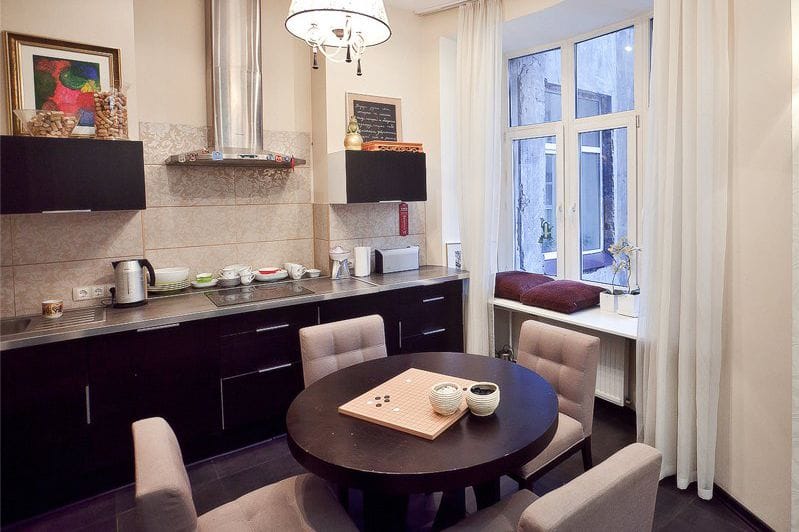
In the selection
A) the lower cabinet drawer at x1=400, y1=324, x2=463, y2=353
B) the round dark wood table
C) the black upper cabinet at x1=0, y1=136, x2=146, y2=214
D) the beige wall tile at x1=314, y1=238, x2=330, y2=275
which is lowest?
the lower cabinet drawer at x1=400, y1=324, x2=463, y2=353

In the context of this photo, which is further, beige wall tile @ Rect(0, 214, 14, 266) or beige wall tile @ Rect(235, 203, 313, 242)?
beige wall tile @ Rect(235, 203, 313, 242)

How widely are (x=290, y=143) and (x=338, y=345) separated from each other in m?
1.83

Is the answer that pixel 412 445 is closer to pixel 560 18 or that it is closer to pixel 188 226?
pixel 188 226

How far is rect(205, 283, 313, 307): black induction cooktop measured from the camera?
279 cm

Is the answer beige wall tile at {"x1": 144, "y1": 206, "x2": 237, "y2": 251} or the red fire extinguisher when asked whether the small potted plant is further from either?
beige wall tile at {"x1": 144, "y1": 206, "x2": 237, "y2": 251}

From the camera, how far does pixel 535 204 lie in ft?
13.3

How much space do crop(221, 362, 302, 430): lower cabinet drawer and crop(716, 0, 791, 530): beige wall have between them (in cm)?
227

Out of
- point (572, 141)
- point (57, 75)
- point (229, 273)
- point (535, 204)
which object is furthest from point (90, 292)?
point (572, 141)

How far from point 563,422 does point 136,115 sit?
2.73 meters

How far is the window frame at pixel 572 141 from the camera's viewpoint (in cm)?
323

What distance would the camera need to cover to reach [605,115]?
3455 millimetres

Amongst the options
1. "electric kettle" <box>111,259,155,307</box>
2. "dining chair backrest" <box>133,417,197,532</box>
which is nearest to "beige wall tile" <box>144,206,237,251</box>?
"electric kettle" <box>111,259,155,307</box>

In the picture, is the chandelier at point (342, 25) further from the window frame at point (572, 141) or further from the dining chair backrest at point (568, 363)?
the window frame at point (572, 141)

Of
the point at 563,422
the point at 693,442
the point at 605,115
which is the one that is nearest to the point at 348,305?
the point at 563,422
